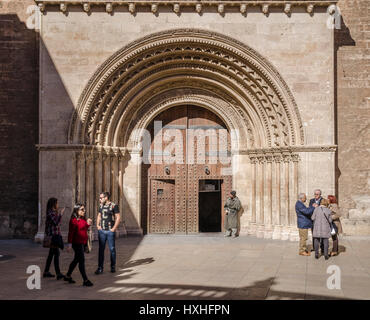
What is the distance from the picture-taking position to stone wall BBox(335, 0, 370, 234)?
1455cm

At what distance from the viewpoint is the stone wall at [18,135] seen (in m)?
14.6

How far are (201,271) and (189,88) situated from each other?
23.6ft

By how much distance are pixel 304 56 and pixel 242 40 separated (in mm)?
1791

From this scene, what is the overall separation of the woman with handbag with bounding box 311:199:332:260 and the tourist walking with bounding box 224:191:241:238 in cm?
371

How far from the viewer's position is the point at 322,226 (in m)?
11.0

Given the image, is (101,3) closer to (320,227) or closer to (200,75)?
(200,75)

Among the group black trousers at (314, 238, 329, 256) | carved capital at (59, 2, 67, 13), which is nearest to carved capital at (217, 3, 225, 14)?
carved capital at (59, 2, 67, 13)

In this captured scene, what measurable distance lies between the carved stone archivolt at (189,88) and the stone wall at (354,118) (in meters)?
2.06

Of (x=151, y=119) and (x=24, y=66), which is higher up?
(x=24, y=66)

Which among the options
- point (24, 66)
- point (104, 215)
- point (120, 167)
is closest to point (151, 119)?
point (120, 167)

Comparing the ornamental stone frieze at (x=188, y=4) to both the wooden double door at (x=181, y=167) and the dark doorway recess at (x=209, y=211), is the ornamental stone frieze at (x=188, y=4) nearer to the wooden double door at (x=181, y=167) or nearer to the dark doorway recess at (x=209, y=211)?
the wooden double door at (x=181, y=167)

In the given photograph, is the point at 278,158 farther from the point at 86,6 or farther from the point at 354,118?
the point at 86,6

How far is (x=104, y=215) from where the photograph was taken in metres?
9.41

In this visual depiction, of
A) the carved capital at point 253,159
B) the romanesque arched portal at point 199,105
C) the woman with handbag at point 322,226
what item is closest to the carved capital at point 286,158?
the romanesque arched portal at point 199,105
